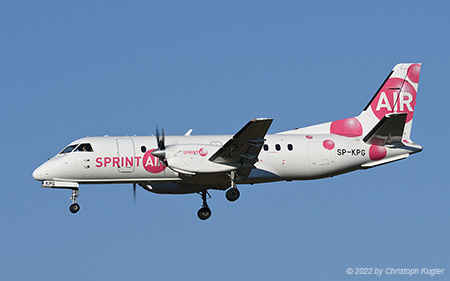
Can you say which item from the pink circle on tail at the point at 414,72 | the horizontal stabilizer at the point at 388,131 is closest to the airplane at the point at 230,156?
the horizontal stabilizer at the point at 388,131

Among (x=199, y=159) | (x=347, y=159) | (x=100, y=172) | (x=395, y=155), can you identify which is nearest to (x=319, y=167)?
(x=347, y=159)

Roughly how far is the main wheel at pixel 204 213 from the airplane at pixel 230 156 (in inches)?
1.0

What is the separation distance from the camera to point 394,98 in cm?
3164

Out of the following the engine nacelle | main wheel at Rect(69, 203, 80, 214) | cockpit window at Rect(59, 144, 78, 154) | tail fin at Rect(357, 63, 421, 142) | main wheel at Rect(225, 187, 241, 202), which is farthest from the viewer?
tail fin at Rect(357, 63, 421, 142)

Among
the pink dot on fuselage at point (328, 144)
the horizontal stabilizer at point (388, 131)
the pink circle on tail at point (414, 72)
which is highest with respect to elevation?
the pink circle on tail at point (414, 72)

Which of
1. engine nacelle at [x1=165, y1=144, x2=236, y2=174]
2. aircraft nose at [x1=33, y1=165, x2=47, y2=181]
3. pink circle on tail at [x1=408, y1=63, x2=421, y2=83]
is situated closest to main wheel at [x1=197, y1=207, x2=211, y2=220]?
engine nacelle at [x1=165, y1=144, x2=236, y2=174]

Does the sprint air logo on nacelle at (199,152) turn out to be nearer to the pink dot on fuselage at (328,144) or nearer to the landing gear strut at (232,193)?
the landing gear strut at (232,193)

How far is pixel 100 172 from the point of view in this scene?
28.0 m

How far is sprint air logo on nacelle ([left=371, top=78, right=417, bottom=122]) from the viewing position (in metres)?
31.5

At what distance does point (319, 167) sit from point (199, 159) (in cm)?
507

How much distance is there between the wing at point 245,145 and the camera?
25.7 meters

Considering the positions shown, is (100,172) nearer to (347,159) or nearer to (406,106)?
(347,159)

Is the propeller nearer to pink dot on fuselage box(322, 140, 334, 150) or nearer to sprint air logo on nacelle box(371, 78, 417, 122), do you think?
pink dot on fuselage box(322, 140, 334, 150)

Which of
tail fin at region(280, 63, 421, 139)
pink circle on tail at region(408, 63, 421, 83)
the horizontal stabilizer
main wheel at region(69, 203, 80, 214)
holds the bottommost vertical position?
main wheel at region(69, 203, 80, 214)
